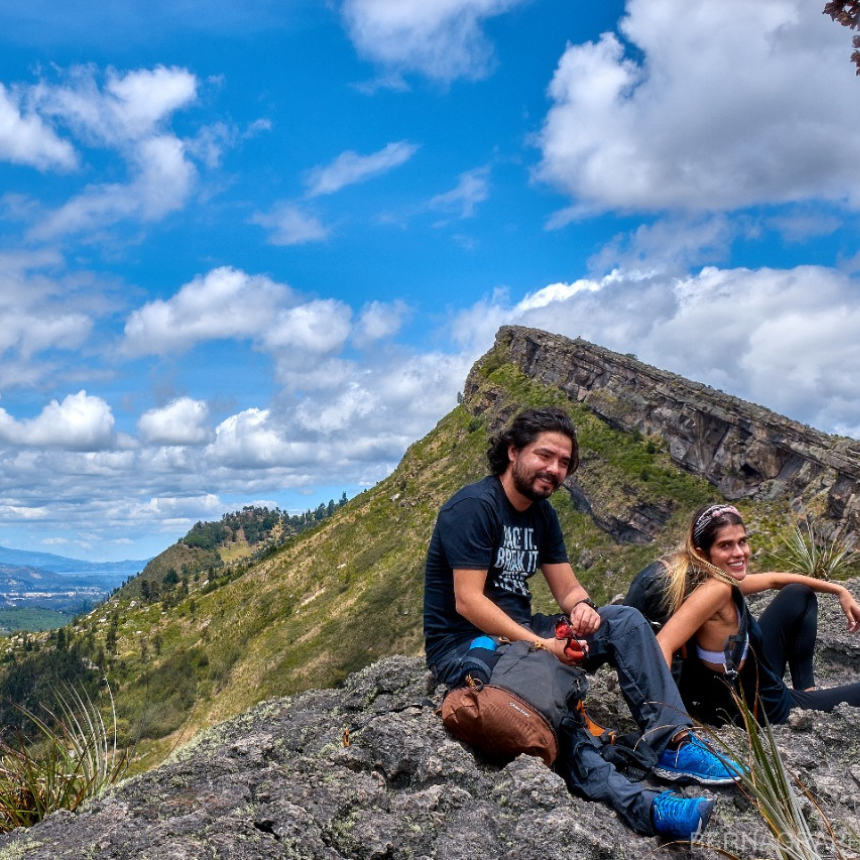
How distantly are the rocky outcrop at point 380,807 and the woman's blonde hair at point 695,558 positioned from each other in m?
0.81

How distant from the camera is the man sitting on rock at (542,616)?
12.1ft

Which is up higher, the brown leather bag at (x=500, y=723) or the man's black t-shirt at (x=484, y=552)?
the man's black t-shirt at (x=484, y=552)

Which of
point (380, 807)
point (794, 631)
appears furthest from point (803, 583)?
point (380, 807)

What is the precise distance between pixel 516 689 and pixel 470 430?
7104cm

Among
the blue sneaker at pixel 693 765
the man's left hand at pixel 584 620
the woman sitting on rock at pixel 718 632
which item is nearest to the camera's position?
the blue sneaker at pixel 693 765

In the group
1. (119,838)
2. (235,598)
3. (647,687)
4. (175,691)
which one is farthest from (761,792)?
(235,598)

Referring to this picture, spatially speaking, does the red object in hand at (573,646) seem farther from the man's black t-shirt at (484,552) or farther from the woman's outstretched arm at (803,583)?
the woman's outstretched arm at (803,583)

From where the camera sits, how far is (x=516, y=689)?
3.87 metres

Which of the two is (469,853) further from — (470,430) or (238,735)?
(470,430)

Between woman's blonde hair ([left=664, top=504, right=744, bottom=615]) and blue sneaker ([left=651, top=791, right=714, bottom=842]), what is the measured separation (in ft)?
4.73

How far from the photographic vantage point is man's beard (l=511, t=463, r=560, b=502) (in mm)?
4637

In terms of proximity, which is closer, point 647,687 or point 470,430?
point 647,687

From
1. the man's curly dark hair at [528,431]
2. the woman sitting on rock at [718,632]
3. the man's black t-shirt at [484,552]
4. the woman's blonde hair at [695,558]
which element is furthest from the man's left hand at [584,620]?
the man's curly dark hair at [528,431]

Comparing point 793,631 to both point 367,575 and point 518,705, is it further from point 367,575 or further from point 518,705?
point 367,575
